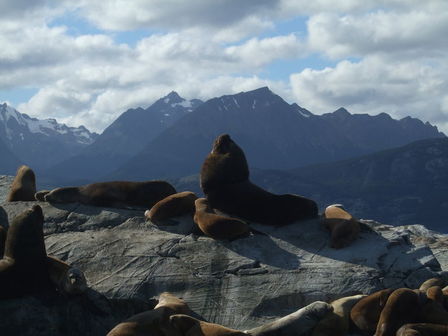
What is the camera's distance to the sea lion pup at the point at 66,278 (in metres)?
12.1

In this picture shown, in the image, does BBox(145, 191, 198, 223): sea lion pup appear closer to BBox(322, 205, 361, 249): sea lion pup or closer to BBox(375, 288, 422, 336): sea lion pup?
BBox(322, 205, 361, 249): sea lion pup

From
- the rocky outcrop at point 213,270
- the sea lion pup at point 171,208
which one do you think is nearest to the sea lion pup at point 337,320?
the rocky outcrop at point 213,270

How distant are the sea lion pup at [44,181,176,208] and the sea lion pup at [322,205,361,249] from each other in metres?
3.55

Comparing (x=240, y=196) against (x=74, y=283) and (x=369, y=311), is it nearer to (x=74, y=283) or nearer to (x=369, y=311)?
(x=74, y=283)

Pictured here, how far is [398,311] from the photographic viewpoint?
1080 cm

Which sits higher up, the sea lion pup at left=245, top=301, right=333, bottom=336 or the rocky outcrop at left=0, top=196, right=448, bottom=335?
the rocky outcrop at left=0, top=196, right=448, bottom=335

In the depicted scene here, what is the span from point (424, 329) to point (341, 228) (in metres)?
3.34

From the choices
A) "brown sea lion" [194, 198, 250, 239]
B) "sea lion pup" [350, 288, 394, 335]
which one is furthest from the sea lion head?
"sea lion pup" [350, 288, 394, 335]

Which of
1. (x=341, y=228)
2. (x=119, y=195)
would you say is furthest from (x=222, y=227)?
(x=119, y=195)

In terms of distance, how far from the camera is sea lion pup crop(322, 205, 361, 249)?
13.3 meters

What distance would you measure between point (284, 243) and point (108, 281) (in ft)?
10.2

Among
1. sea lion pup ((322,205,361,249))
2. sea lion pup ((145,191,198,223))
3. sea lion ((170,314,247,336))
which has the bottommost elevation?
sea lion ((170,314,247,336))

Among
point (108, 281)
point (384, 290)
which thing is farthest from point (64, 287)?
point (384, 290)

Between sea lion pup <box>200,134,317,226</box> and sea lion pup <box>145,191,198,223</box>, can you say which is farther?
sea lion pup <box>145,191,198,223</box>
